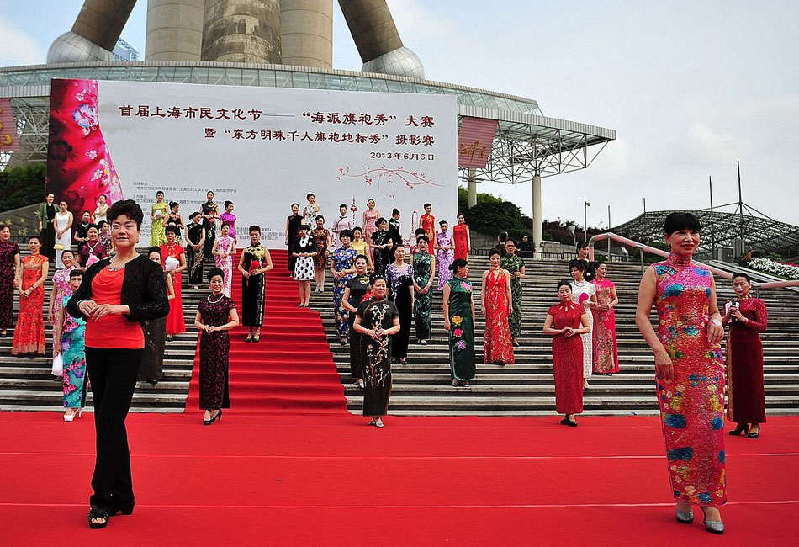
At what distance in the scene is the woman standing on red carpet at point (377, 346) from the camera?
7.19 meters

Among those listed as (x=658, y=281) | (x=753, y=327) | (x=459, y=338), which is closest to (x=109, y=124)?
(x=459, y=338)

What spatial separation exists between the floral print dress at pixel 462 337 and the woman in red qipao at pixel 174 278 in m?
3.74

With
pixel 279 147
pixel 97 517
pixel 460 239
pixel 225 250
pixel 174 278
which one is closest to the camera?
pixel 97 517

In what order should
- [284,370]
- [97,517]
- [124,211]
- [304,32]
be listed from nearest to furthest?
[97,517]
[124,211]
[284,370]
[304,32]

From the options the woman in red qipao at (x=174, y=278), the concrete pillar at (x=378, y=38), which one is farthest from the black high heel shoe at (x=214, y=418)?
the concrete pillar at (x=378, y=38)

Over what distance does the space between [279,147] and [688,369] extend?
50.9 ft

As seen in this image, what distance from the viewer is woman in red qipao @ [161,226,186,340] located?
996 cm

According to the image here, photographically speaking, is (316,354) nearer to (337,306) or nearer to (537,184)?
(337,306)

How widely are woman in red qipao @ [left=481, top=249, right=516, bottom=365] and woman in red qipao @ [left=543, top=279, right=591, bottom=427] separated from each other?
1831 millimetres

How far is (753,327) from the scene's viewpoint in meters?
7.08

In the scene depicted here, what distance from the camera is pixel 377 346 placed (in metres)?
7.32

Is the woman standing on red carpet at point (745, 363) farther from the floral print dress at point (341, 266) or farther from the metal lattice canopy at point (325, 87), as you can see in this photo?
the metal lattice canopy at point (325, 87)

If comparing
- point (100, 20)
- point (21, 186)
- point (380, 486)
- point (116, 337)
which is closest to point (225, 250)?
point (380, 486)

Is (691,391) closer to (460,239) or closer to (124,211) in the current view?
(124,211)
